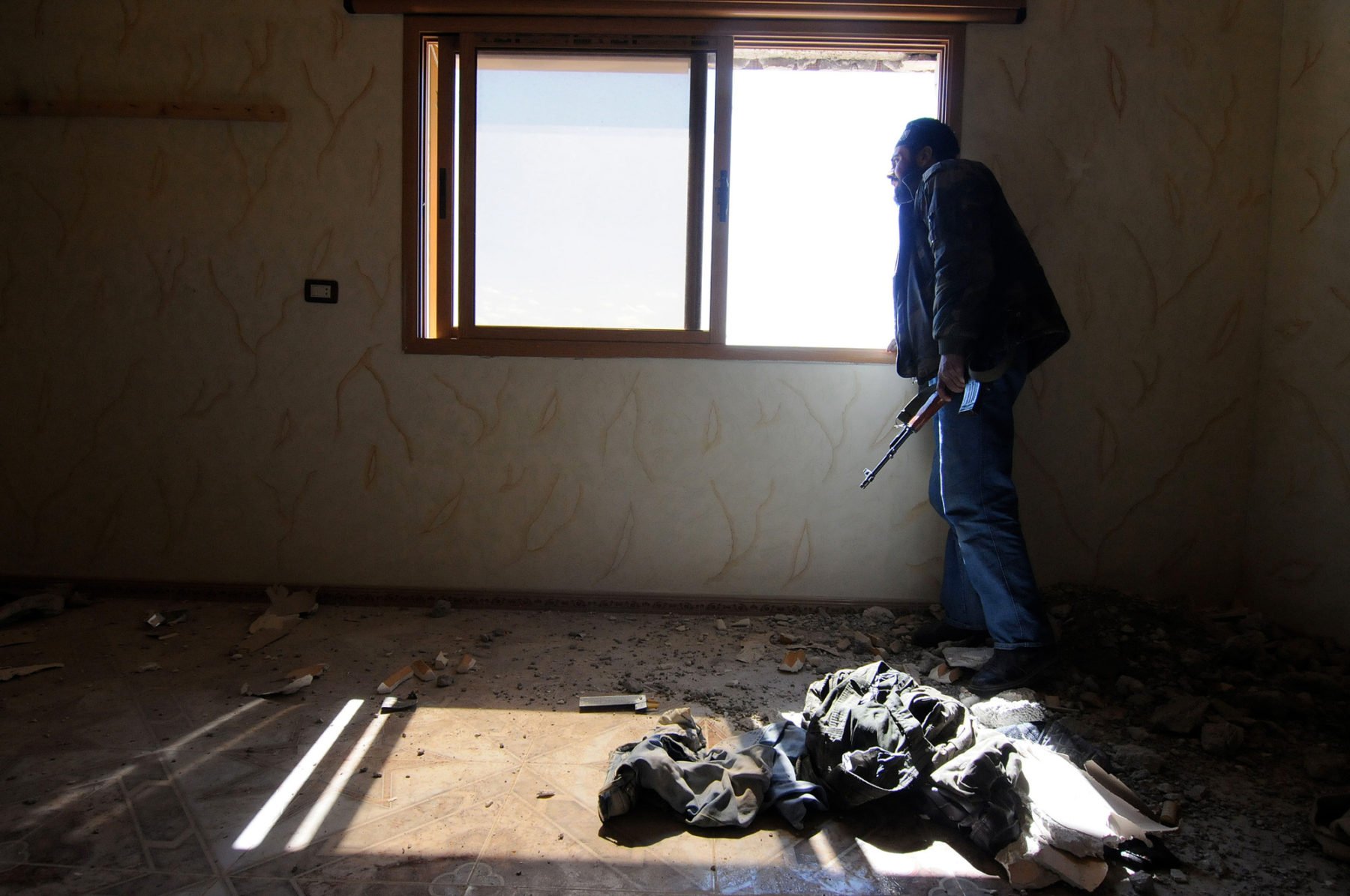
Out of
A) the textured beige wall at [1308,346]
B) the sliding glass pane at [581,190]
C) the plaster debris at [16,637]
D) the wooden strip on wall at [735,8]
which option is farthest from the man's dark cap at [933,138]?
the plaster debris at [16,637]

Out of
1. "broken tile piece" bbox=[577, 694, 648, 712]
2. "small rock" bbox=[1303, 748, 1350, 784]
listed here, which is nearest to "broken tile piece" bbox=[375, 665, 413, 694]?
"broken tile piece" bbox=[577, 694, 648, 712]

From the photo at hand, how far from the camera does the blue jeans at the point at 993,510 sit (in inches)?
85.1

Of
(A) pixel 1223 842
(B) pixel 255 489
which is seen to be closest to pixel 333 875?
(A) pixel 1223 842

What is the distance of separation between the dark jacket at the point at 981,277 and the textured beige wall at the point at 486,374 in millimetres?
647

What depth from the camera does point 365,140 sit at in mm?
2771

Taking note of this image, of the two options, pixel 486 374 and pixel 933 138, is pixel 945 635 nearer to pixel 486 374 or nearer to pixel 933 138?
pixel 933 138

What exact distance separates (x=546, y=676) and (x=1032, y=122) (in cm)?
238

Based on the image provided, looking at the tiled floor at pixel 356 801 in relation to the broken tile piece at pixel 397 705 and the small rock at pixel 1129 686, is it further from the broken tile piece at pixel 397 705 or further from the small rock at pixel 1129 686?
the small rock at pixel 1129 686

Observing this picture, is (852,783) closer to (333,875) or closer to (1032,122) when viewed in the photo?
(333,875)

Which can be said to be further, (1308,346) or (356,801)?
(1308,346)

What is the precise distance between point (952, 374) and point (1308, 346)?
4.32ft

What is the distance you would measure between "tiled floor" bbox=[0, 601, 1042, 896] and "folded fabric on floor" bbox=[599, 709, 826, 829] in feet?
0.11

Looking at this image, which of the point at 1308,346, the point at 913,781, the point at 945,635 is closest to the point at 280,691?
the point at 913,781

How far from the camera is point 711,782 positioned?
1.63 m
